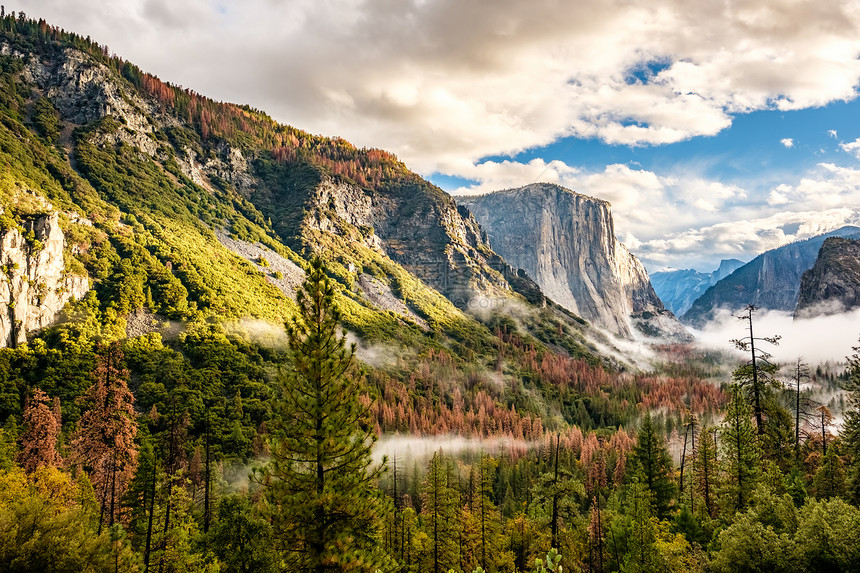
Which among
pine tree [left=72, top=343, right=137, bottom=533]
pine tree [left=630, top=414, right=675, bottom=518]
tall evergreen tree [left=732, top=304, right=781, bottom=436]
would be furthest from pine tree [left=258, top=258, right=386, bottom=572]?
pine tree [left=630, top=414, right=675, bottom=518]

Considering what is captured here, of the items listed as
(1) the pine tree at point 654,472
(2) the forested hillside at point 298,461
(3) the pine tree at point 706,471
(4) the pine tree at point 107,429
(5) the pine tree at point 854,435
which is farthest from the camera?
(1) the pine tree at point 654,472

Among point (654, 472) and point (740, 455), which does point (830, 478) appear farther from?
point (654, 472)

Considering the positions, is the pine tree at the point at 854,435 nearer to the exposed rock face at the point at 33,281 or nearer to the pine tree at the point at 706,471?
the pine tree at the point at 706,471

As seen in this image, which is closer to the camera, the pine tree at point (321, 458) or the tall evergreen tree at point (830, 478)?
the pine tree at point (321, 458)

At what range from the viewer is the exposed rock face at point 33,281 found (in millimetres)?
96500

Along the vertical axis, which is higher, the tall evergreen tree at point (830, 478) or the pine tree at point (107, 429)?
the pine tree at point (107, 429)

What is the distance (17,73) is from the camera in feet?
629

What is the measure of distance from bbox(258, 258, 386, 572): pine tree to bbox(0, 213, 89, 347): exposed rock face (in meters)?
112

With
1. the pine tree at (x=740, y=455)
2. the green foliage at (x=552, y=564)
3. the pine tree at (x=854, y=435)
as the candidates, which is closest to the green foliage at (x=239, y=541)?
the green foliage at (x=552, y=564)

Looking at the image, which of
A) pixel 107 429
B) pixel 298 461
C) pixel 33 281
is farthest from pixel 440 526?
pixel 33 281

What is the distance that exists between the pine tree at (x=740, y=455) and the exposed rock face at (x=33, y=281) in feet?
419

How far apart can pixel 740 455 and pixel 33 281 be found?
13775 centimetres

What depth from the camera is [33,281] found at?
104 meters

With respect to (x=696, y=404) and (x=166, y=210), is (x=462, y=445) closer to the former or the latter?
(x=696, y=404)
